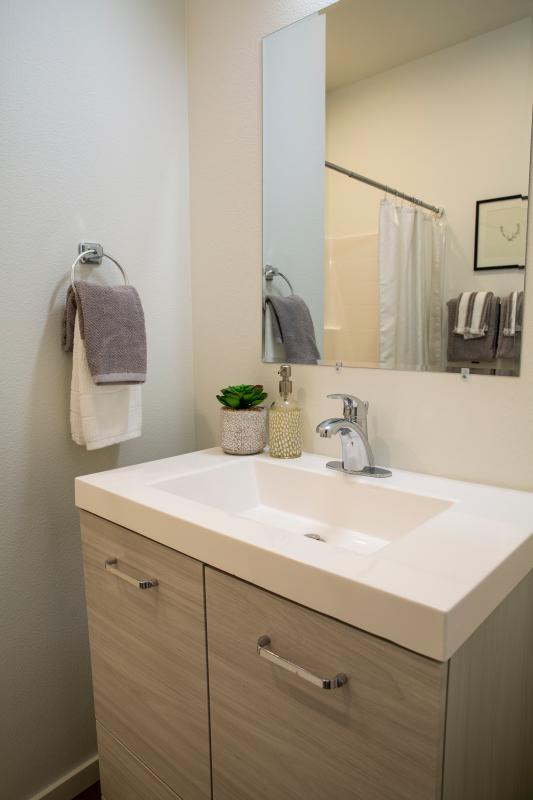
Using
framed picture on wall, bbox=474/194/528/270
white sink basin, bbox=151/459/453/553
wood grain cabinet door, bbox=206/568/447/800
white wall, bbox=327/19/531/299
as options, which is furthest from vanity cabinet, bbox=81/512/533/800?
white wall, bbox=327/19/531/299

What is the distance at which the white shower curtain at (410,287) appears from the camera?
106 centimetres

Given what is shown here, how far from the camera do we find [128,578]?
970 mm

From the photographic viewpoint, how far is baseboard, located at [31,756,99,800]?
1.34 metres

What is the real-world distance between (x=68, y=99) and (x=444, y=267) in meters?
0.93

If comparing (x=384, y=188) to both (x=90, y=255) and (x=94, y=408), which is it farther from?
(x=94, y=408)

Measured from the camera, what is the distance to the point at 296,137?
127cm

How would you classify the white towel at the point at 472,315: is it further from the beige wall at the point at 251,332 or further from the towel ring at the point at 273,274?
the towel ring at the point at 273,274

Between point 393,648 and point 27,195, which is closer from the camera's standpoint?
point 393,648

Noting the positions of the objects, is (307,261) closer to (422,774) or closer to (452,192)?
(452,192)

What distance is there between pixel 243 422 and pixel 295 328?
267 mm

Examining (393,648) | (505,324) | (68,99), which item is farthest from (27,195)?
(393,648)

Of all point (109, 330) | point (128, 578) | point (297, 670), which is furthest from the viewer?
point (109, 330)

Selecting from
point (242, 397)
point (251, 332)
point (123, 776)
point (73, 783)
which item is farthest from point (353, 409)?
point (73, 783)

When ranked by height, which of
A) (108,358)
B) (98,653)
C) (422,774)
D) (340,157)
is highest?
(340,157)
